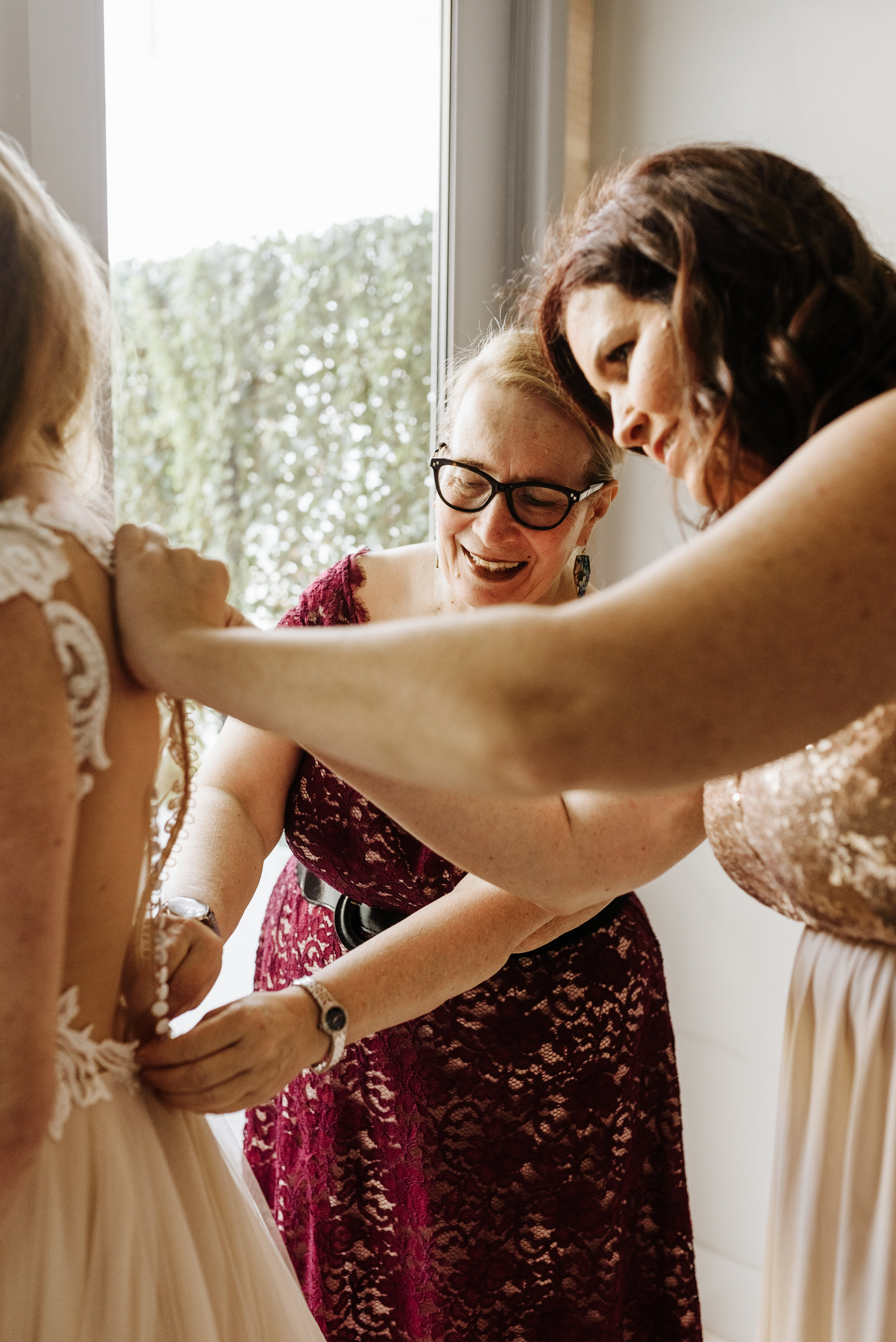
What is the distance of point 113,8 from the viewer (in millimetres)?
1733

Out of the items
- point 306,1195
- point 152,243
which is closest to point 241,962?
point 306,1195

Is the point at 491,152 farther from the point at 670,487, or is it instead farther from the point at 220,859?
the point at 220,859

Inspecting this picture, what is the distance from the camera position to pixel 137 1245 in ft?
2.88

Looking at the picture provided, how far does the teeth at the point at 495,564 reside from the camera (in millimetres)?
1574

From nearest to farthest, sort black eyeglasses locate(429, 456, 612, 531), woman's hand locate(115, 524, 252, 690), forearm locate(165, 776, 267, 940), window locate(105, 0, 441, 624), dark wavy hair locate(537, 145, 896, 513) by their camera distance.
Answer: woman's hand locate(115, 524, 252, 690)
dark wavy hair locate(537, 145, 896, 513)
forearm locate(165, 776, 267, 940)
black eyeglasses locate(429, 456, 612, 531)
window locate(105, 0, 441, 624)

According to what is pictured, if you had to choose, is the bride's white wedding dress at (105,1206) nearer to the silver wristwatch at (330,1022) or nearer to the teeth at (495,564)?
the silver wristwatch at (330,1022)

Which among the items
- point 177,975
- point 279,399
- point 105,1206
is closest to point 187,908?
point 177,975

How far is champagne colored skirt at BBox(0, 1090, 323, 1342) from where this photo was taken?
2.71ft

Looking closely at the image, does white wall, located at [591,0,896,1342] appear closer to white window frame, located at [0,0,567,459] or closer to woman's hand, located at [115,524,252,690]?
white window frame, located at [0,0,567,459]

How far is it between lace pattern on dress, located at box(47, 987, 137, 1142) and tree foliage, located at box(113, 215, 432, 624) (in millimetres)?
1188

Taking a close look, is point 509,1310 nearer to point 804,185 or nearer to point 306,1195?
point 306,1195

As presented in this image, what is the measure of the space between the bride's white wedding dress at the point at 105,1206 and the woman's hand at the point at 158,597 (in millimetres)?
24

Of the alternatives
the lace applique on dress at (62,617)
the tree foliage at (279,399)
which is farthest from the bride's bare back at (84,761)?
the tree foliage at (279,399)

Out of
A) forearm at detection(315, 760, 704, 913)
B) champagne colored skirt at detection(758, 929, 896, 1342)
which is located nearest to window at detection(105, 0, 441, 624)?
forearm at detection(315, 760, 704, 913)
